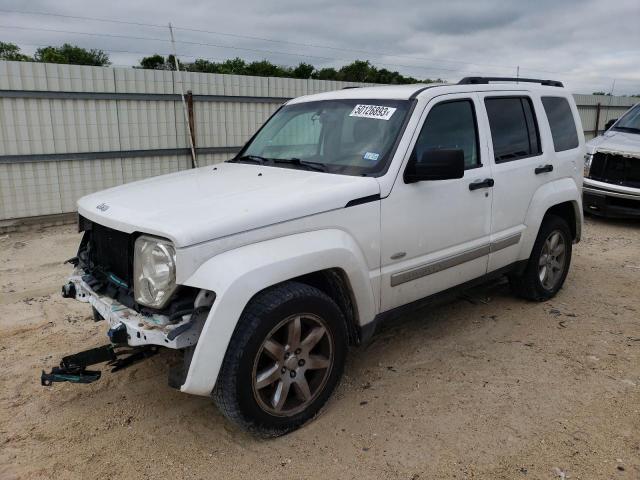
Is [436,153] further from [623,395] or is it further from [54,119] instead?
[54,119]

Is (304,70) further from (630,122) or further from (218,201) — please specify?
(218,201)

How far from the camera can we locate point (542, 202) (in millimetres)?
4828

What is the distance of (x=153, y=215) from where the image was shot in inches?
117

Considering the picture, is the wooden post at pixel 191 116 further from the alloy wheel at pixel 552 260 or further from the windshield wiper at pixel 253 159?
the alloy wheel at pixel 552 260

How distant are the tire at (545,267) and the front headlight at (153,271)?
11.5 feet

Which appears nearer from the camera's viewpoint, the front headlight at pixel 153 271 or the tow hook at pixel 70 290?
the front headlight at pixel 153 271

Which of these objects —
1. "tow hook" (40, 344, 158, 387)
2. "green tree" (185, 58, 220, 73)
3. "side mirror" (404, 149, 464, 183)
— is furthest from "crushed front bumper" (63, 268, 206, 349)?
"green tree" (185, 58, 220, 73)

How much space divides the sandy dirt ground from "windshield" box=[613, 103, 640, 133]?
576cm

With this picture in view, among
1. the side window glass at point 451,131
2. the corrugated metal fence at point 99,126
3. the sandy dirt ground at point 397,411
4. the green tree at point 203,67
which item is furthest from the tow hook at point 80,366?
the green tree at point 203,67

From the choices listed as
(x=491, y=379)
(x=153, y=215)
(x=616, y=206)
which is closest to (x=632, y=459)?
(x=491, y=379)

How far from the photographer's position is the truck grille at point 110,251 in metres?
3.09

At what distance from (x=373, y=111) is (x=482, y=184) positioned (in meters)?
0.99

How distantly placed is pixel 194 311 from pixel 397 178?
1.54 meters

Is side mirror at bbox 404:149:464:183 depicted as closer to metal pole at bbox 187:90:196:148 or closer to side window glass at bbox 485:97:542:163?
side window glass at bbox 485:97:542:163
